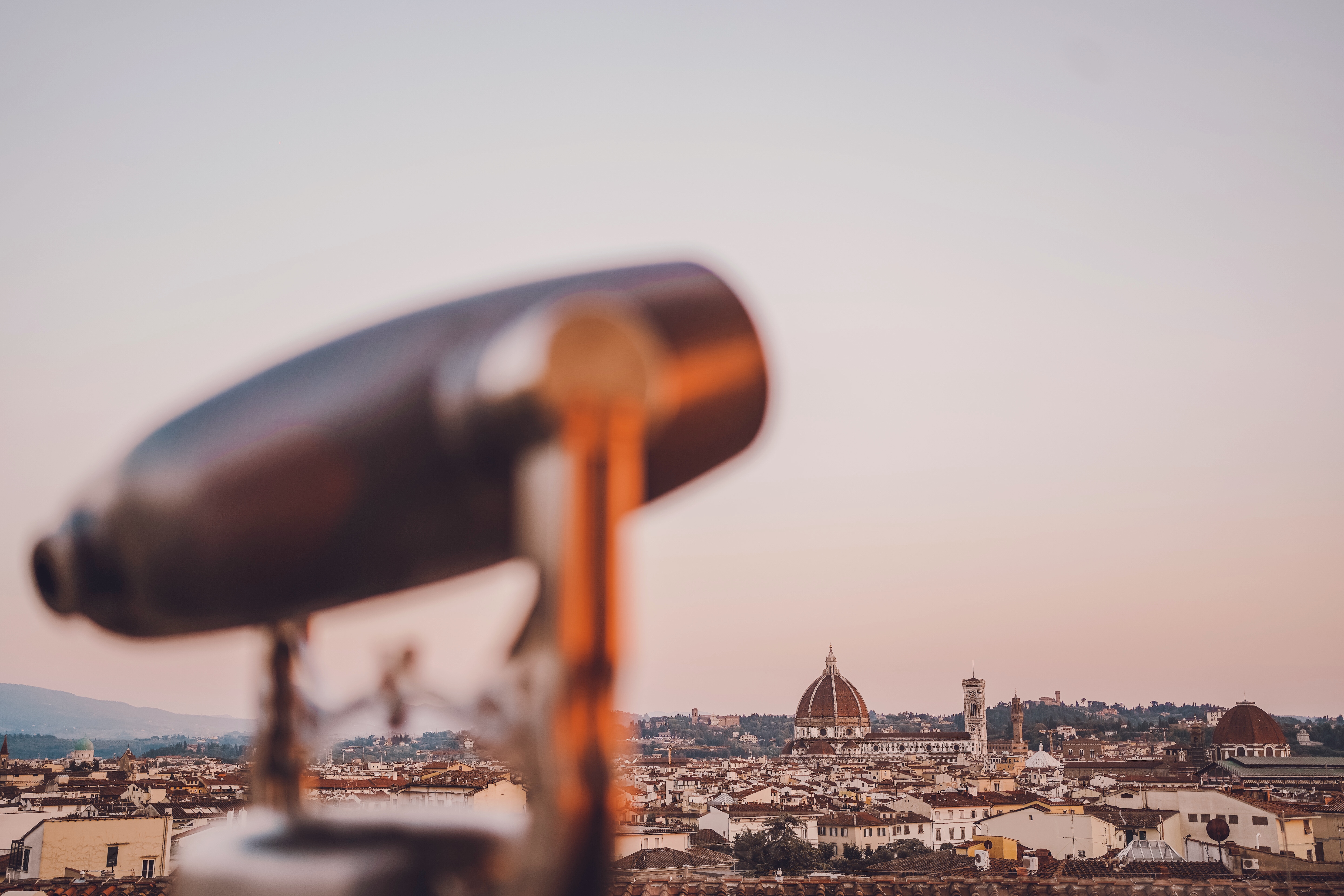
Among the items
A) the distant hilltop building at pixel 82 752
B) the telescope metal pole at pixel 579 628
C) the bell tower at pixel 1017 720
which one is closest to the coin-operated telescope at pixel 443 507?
the telescope metal pole at pixel 579 628

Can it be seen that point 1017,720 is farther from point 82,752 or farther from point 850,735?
point 82,752

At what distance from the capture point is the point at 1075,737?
118188 millimetres

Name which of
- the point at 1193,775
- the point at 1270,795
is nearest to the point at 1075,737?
the point at 1193,775

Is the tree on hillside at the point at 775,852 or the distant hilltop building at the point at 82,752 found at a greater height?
the distant hilltop building at the point at 82,752

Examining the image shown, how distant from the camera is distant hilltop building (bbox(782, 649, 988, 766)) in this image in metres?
95.2

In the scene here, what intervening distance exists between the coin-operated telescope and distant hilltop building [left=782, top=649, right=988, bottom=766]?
92912mm

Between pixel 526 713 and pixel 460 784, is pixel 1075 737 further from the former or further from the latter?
pixel 526 713

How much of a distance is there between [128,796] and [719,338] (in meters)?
31.4

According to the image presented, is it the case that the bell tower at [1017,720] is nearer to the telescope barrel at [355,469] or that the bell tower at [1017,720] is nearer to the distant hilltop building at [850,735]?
the distant hilltop building at [850,735]

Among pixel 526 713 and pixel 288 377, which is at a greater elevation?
pixel 288 377

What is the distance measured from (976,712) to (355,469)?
11007 centimetres

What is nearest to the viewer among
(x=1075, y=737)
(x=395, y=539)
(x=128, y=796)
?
(x=395, y=539)

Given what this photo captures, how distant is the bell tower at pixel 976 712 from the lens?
4090 inches

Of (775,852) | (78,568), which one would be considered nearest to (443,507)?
(78,568)
